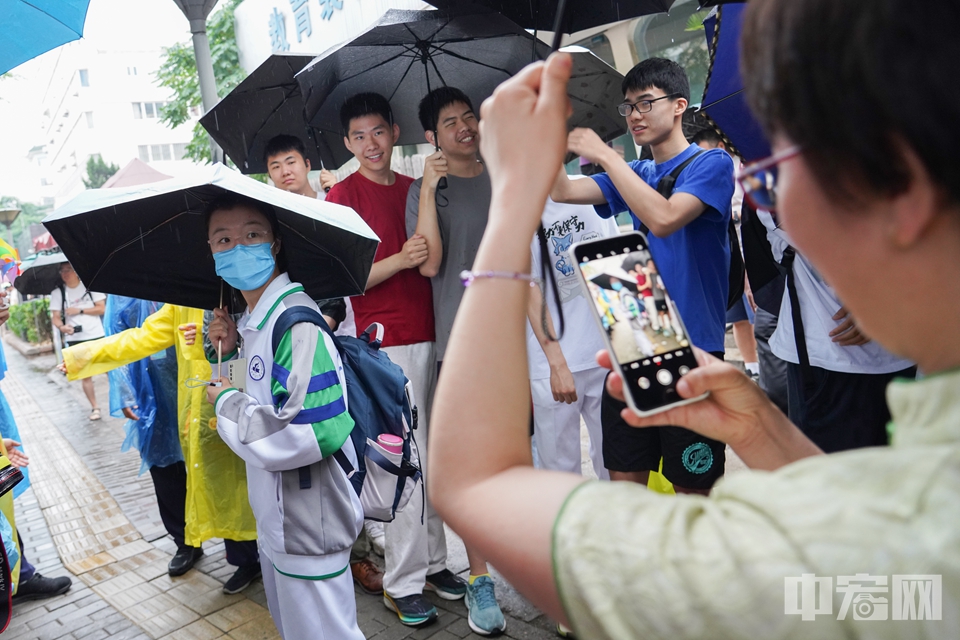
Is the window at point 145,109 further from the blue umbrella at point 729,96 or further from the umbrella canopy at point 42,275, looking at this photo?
the blue umbrella at point 729,96

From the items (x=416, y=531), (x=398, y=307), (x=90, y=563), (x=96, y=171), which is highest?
(x=96, y=171)

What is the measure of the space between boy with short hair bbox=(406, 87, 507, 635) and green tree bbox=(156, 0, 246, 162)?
430 inches

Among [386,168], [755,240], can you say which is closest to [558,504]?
[755,240]

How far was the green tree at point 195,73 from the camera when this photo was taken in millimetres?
13523

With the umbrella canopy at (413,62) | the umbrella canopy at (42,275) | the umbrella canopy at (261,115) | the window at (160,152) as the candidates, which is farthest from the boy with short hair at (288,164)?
the window at (160,152)

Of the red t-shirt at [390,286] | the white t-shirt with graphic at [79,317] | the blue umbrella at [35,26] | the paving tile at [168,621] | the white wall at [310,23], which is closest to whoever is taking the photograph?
the blue umbrella at [35,26]

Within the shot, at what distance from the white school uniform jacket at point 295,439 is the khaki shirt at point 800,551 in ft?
5.73

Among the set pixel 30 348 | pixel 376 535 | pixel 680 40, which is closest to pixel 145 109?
pixel 30 348

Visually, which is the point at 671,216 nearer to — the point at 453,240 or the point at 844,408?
the point at 844,408

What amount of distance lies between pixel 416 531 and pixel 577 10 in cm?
269

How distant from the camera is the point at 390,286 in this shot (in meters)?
3.60

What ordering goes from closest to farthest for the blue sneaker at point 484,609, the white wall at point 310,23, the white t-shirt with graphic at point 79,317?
1. the blue sneaker at point 484,609
2. the white t-shirt with graphic at point 79,317
3. the white wall at point 310,23

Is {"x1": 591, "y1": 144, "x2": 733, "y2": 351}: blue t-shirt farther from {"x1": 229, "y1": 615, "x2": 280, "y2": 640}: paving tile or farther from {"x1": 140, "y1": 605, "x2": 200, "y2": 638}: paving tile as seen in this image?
{"x1": 140, "y1": 605, "x2": 200, "y2": 638}: paving tile

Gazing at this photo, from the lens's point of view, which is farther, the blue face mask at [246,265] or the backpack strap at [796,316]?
the backpack strap at [796,316]
